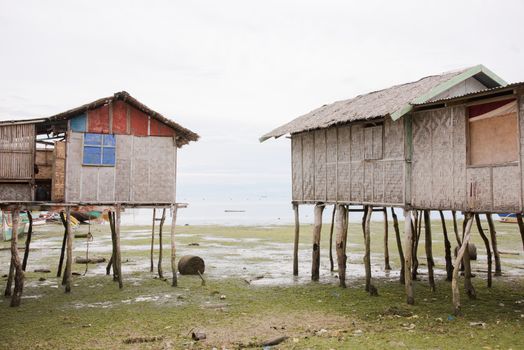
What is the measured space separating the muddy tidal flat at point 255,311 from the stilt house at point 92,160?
59.0 inches

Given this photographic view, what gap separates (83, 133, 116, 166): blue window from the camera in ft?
50.0

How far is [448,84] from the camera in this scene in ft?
45.1

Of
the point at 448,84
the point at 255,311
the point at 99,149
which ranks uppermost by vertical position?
the point at 448,84

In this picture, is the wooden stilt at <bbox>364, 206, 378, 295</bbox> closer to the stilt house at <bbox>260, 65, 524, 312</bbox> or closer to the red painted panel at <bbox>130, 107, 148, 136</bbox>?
the stilt house at <bbox>260, 65, 524, 312</bbox>

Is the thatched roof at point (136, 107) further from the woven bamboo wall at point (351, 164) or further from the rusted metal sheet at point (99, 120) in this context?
the woven bamboo wall at point (351, 164)

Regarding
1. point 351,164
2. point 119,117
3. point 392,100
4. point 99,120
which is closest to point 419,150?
point 392,100

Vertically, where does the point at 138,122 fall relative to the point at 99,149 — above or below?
above

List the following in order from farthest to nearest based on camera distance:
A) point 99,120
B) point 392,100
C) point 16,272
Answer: point 99,120 < point 392,100 < point 16,272

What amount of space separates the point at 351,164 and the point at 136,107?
24.7ft

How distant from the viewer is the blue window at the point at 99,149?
600 inches

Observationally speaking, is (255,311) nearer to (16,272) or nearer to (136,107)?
(16,272)

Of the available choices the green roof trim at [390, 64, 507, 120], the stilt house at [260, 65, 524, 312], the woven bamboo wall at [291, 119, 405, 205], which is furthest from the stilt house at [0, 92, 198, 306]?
the green roof trim at [390, 64, 507, 120]

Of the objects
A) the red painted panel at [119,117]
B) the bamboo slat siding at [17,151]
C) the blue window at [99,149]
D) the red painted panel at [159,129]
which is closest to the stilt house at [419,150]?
the red painted panel at [159,129]

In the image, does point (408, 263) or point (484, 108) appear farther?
point (408, 263)
